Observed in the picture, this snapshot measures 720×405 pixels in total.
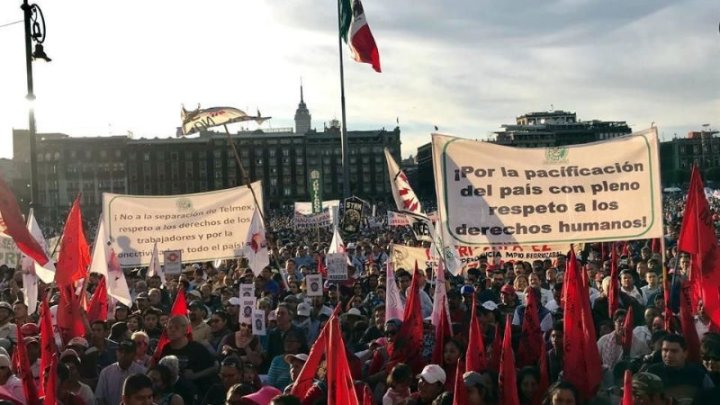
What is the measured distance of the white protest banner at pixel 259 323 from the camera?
8.31 meters

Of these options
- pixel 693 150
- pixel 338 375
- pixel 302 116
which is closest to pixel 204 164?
pixel 302 116

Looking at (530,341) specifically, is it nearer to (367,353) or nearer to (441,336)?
(441,336)

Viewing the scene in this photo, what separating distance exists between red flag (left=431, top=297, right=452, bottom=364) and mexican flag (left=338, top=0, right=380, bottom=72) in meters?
10.5

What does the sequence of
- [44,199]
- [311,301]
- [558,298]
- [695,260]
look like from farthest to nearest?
[44,199] < [311,301] < [558,298] < [695,260]

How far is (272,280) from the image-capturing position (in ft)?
41.2

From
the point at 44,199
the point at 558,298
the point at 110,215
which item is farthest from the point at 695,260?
the point at 44,199

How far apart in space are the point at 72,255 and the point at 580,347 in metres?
5.80

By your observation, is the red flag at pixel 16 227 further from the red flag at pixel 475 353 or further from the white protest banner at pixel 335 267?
the white protest banner at pixel 335 267

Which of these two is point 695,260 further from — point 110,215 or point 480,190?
point 110,215

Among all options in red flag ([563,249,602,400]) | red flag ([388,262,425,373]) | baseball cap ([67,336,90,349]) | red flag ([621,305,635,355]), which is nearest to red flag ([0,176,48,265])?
baseball cap ([67,336,90,349])

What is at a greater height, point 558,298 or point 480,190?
point 480,190

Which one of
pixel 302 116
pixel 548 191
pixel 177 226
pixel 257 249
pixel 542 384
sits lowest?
pixel 542 384

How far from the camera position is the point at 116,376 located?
263 inches

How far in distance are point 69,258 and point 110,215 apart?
11.7 feet
